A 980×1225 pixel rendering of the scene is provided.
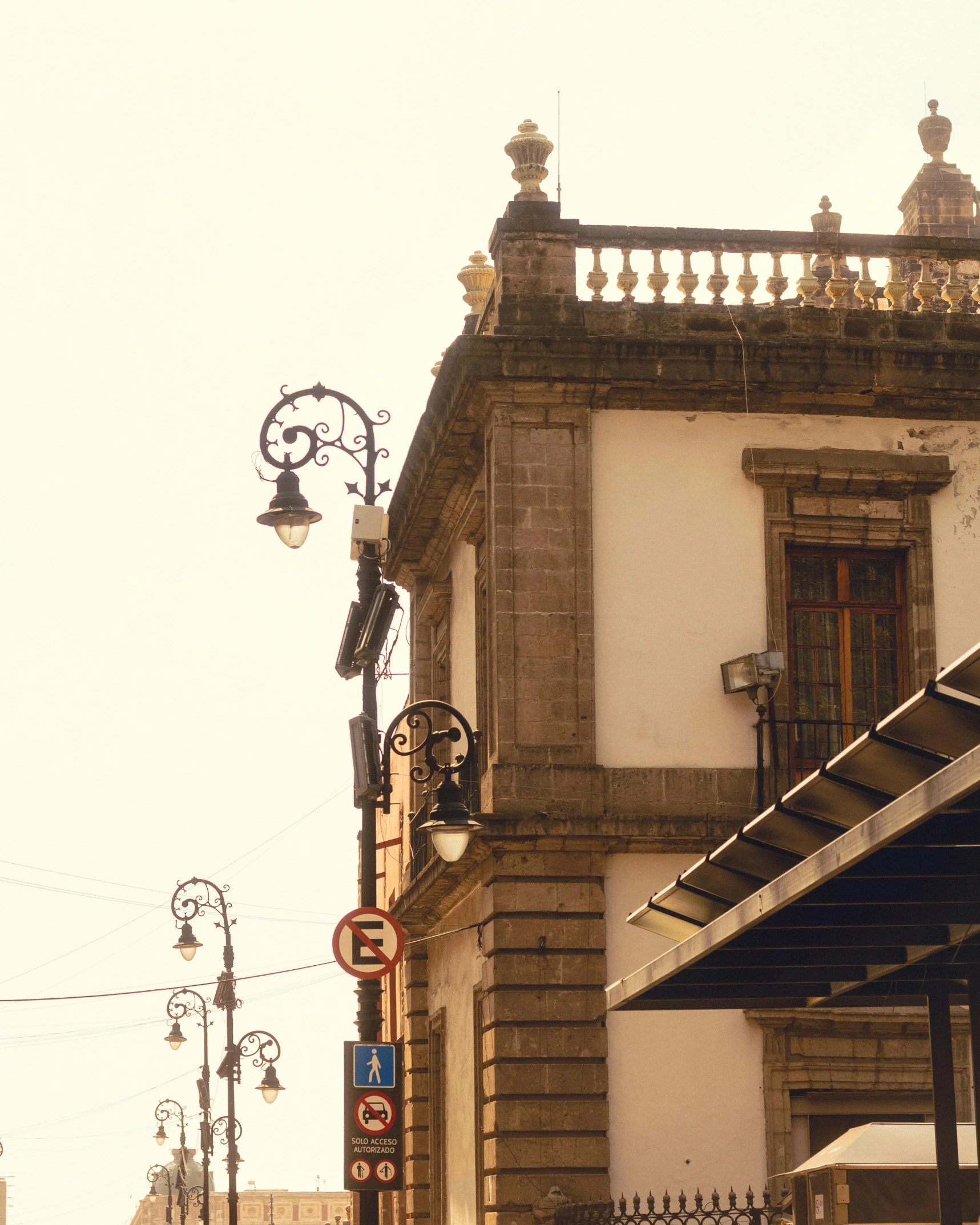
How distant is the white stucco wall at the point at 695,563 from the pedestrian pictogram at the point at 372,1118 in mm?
6083

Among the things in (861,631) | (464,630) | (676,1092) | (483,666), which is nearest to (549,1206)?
(676,1092)

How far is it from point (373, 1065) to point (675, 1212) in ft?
17.0

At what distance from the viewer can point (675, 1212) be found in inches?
690

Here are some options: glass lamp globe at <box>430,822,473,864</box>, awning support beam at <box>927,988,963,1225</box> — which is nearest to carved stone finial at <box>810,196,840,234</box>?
glass lamp globe at <box>430,822,473,864</box>

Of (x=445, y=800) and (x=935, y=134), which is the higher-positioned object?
(x=935, y=134)

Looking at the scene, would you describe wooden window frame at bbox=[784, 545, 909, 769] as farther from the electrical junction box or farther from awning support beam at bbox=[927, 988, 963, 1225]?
awning support beam at bbox=[927, 988, 963, 1225]

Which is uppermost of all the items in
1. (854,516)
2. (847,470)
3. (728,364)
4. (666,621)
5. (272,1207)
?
(728,364)

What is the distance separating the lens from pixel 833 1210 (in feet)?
36.2

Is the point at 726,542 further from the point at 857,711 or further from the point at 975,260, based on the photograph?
the point at 975,260

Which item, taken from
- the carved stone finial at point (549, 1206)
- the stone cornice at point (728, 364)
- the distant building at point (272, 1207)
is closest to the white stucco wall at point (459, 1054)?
the carved stone finial at point (549, 1206)

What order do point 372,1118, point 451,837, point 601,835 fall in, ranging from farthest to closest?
point 601,835 < point 451,837 < point 372,1118

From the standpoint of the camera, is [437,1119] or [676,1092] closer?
[676,1092]

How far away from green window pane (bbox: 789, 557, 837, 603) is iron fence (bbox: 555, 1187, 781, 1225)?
5982 mm

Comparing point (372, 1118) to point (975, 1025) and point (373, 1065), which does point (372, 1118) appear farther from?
point (975, 1025)
